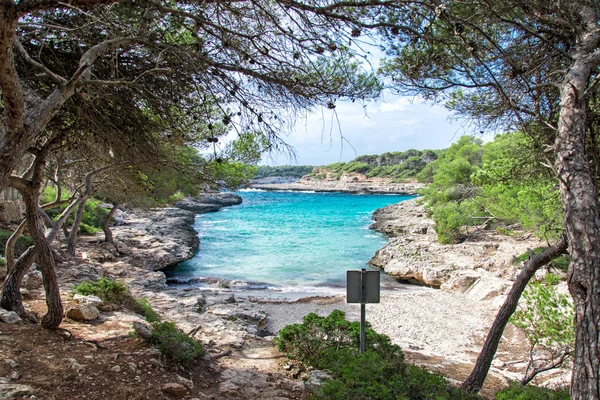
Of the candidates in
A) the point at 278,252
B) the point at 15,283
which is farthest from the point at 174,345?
the point at 278,252

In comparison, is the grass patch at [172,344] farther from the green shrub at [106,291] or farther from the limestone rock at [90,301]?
the green shrub at [106,291]

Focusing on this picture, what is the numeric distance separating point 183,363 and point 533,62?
5.27 meters

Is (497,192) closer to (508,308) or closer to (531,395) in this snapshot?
(508,308)

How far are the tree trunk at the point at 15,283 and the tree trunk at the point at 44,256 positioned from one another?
0.44 meters

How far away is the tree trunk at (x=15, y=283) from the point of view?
4.84m

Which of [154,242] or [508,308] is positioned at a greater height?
[508,308]

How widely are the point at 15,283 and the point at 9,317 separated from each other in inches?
17.4

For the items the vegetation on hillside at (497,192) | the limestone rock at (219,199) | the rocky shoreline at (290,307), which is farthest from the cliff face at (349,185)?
the rocky shoreline at (290,307)

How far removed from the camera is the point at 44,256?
4.47 meters

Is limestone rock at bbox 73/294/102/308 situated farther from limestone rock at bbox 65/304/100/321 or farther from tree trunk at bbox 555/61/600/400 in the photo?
tree trunk at bbox 555/61/600/400

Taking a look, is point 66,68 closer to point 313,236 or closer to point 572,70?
point 572,70

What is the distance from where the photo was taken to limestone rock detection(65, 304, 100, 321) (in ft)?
18.8

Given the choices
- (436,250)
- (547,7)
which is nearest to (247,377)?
(547,7)

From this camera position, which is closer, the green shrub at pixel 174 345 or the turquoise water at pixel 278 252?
the green shrub at pixel 174 345
